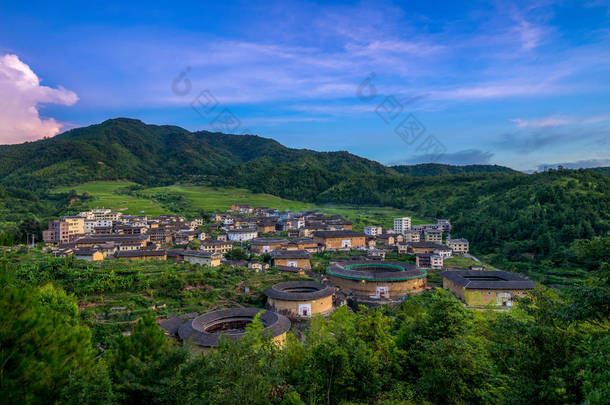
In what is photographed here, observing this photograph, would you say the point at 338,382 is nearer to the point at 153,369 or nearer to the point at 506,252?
the point at 153,369

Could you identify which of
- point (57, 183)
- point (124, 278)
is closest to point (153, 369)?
point (124, 278)

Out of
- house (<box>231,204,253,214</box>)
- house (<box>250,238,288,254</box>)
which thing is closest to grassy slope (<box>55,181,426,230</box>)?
house (<box>231,204,253,214</box>)

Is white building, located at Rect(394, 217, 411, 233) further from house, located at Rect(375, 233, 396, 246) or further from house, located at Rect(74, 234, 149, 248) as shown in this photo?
house, located at Rect(74, 234, 149, 248)

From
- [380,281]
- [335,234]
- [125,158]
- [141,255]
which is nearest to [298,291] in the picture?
[380,281]

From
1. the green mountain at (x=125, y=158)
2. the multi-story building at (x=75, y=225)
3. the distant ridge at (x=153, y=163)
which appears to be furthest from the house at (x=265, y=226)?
the green mountain at (x=125, y=158)

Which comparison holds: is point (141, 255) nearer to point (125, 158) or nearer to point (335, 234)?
point (335, 234)

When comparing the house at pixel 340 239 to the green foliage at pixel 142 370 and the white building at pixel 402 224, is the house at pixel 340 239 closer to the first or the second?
the white building at pixel 402 224
